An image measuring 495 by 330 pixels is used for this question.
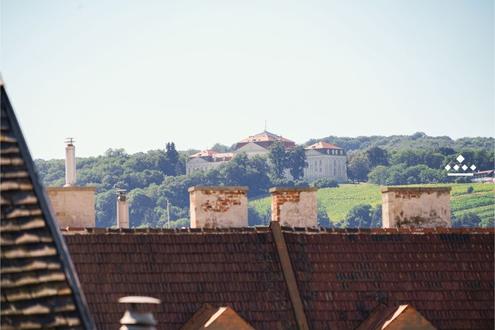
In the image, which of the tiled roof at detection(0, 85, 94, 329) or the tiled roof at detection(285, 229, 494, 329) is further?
the tiled roof at detection(285, 229, 494, 329)

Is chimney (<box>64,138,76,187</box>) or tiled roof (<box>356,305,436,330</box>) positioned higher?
chimney (<box>64,138,76,187</box>)

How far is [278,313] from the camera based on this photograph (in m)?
25.9

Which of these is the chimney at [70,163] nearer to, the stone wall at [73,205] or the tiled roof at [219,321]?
the stone wall at [73,205]

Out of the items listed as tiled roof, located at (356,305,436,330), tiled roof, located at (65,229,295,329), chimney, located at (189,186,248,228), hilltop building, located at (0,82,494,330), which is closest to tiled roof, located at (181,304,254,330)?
hilltop building, located at (0,82,494,330)

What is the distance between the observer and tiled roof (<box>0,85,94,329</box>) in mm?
12016

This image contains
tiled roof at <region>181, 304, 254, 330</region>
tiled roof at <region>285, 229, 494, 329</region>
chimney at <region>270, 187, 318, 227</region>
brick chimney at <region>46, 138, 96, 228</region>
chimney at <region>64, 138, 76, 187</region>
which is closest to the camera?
tiled roof at <region>181, 304, 254, 330</region>

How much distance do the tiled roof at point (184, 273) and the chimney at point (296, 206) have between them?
399 cm

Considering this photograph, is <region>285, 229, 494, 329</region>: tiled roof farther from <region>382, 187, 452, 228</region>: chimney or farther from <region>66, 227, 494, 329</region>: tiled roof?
<region>382, 187, 452, 228</region>: chimney

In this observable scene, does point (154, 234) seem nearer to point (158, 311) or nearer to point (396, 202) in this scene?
point (158, 311)

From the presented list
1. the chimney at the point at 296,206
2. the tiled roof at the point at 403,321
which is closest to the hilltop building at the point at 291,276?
the tiled roof at the point at 403,321

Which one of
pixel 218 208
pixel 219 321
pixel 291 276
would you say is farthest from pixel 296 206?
pixel 219 321

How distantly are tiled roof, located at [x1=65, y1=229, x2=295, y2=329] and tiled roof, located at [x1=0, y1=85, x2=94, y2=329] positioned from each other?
12.4 meters

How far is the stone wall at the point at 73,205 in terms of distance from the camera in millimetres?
30234

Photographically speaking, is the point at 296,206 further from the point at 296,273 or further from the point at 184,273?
the point at 184,273
